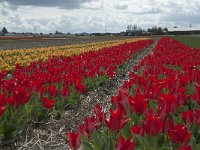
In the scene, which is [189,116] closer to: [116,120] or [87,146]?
[116,120]

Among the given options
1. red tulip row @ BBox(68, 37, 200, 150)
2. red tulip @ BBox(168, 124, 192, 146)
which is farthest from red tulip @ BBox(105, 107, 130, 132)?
red tulip @ BBox(168, 124, 192, 146)

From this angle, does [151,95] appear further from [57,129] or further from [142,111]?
[57,129]

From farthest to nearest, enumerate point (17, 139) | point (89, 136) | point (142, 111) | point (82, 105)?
point (82, 105) → point (17, 139) → point (142, 111) → point (89, 136)

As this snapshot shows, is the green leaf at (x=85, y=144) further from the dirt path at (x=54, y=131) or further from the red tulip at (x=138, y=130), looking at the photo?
the dirt path at (x=54, y=131)

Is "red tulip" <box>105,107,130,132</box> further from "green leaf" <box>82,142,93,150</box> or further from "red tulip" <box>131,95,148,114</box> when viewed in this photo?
"red tulip" <box>131,95,148,114</box>

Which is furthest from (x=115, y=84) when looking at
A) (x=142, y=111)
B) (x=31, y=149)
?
(x=142, y=111)

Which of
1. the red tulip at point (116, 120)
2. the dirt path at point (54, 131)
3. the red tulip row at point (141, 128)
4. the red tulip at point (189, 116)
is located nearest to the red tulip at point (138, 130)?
the red tulip row at point (141, 128)

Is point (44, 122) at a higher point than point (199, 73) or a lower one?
lower

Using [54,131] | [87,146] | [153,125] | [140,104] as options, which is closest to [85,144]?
[87,146]

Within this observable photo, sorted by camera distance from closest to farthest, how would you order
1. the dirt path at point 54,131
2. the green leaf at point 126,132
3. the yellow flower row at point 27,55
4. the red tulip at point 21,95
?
the green leaf at point 126,132
the red tulip at point 21,95
the dirt path at point 54,131
the yellow flower row at point 27,55

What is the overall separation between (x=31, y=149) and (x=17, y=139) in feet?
1.40

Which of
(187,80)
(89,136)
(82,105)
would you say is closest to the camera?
(89,136)

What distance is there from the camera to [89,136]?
119 inches

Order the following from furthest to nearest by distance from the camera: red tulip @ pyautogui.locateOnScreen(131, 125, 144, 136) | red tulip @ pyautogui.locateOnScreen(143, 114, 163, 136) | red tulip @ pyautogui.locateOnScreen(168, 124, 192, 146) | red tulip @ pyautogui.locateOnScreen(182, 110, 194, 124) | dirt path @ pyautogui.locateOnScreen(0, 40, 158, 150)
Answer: dirt path @ pyautogui.locateOnScreen(0, 40, 158, 150), red tulip @ pyautogui.locateOnScreen(182, 110, 194, 124), red tulip @ pyautogui.locateOnScreen(131, 125, 144, 136), red tulip @ pyautogui.locateOnScreen(143, 114, 163, 136), red tulip @ pyautogui.locateOnScreen(168, 124, 192, 146)
